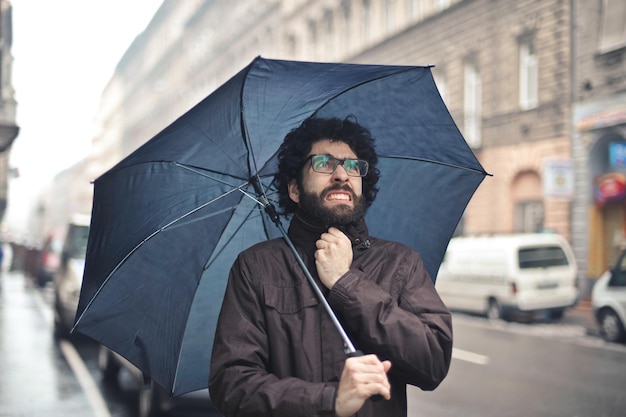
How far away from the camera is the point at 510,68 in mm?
23406

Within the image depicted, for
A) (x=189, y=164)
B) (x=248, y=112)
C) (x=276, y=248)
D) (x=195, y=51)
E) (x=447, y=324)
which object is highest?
(x=195, y=51)

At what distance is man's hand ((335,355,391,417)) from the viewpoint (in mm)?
1987

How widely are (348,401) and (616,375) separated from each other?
885cm

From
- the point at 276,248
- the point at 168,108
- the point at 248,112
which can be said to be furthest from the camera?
the point at 168,108

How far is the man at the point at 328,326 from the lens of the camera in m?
2.05

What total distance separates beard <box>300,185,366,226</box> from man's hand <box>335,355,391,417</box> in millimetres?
525

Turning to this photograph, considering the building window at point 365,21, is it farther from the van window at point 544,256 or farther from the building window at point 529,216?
the van window at point 544,256

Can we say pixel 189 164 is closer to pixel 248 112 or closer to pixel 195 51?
pixel 248 112

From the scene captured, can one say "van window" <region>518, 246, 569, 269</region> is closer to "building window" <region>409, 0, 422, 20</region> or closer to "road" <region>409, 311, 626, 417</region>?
"road" <region>409, 311, 626, 417</region>

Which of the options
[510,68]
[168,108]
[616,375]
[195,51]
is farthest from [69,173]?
[616,375]

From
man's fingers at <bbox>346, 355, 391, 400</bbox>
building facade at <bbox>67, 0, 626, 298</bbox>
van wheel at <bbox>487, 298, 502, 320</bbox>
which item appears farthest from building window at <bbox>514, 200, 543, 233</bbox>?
man's fingers at <bbox>346, 355, 391, 400</bbox>

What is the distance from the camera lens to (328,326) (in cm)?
221

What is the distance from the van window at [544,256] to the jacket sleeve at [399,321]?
14763 millimetres

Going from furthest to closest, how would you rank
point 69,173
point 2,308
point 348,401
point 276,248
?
point 69,173, point 2,308, point 276,248, point 348,401
